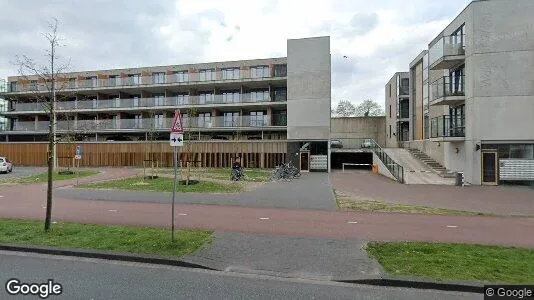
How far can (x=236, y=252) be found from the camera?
666cm

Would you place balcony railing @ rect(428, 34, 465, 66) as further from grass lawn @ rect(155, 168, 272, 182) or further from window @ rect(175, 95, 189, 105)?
window @ rect(175, 95, 189, 105)

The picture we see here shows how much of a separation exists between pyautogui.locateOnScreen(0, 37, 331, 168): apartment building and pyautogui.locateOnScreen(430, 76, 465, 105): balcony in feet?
36.8

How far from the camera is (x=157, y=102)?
132 feet

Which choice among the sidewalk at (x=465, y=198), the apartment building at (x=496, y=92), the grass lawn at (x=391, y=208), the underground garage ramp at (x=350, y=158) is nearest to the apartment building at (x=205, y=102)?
the underground garage ramp at (x=350, y=158)

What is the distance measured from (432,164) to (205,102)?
24568 mm

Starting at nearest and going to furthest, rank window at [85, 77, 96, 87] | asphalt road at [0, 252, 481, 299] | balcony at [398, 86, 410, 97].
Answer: asphalt road at [0, 252, 481, 299], balcony at [398, 86, 410, 97], window at [85, 77, 96, 87]

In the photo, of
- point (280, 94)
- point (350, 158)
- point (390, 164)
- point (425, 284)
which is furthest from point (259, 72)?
point (425, 284)

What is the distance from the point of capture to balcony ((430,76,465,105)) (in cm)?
2161

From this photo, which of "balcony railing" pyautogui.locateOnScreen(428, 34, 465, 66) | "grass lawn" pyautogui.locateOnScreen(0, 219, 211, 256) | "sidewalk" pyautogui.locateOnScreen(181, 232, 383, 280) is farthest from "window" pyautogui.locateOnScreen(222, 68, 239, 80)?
"sidewalk" pyautogui.locateOnScreen(181, 232, 383, 280)

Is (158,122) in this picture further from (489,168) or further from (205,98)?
(489,168)

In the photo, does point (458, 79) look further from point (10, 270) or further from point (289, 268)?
point (10, 270)

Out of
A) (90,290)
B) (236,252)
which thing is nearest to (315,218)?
(236,252)

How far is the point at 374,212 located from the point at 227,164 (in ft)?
81.3

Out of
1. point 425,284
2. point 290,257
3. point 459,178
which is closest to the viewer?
point 425,284
